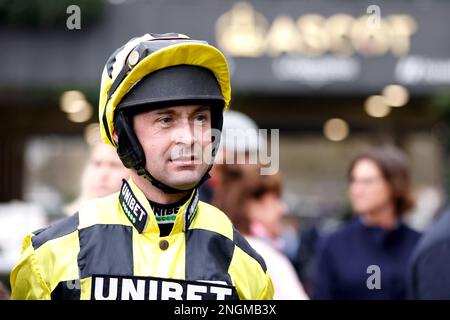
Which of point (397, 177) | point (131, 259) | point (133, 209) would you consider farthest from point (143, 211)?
point (397, 177)

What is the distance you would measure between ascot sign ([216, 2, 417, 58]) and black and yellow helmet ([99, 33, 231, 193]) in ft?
41.4

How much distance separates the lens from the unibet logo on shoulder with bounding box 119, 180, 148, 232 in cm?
246

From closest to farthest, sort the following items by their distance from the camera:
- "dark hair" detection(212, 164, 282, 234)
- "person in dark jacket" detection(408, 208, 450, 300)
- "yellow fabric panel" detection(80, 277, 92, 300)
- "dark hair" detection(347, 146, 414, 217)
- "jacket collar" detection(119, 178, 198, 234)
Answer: "yellow fabric panel" detection(80, 277, 92, 300) < "jacket collar" detection(119, 178, 198, 234) < "person in dark jacket" detection(408, 208, 450, 300) < "dark hair" detection(212, 164, 282, 234) < "dark hair" detection(347, 146, 414, 217)

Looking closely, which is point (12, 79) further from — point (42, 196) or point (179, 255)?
point (179, 255)

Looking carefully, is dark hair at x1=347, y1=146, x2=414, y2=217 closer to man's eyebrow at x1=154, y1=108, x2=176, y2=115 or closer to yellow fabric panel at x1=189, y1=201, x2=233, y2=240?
yellow fabric panel at x1=189, y1=201, x2=233, y2=240

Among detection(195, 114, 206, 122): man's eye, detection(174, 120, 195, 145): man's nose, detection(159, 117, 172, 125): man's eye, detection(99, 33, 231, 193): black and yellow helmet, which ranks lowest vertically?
detection(174, 120, 195, 145): man's nose

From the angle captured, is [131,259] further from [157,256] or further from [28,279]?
[28,279]

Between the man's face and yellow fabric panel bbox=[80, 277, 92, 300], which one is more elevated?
the man's face

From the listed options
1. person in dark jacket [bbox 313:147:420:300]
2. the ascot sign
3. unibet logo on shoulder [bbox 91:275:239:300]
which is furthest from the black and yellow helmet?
the ascot sign

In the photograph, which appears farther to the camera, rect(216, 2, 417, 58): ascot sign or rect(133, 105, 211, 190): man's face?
rect(216, 2, 417, 58): ascot sign

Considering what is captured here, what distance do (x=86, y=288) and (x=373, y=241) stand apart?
132 inches

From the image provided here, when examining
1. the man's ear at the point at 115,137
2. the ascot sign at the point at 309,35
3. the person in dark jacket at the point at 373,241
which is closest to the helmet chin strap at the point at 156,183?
the man's ear at the point at 115,137

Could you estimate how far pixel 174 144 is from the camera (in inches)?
96.7

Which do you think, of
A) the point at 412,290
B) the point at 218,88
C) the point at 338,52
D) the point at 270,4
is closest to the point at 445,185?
the point at 338,52
